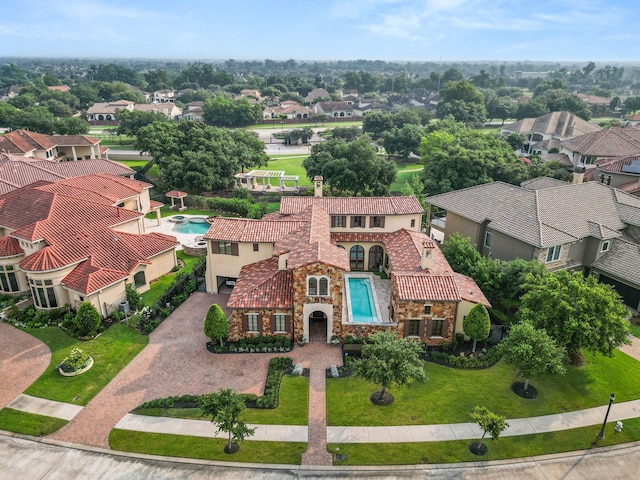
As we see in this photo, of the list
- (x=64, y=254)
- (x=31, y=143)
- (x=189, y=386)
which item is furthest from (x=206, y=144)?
(x=189, y=386)

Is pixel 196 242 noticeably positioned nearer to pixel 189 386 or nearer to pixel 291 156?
pixel 189 386

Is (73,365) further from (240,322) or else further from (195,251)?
(195,251)

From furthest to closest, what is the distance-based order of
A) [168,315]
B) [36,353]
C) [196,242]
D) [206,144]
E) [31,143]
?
[31,143] → [206,144] → [196,242] → [168,315] → [36,353]

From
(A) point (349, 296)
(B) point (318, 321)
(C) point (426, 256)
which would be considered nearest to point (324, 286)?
(B) point (318, 321)

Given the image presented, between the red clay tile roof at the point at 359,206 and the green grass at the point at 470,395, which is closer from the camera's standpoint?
the green grass at the point at 470,395

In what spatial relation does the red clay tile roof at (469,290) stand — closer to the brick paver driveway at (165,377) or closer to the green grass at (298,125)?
the brick paver driveway at (165,377)

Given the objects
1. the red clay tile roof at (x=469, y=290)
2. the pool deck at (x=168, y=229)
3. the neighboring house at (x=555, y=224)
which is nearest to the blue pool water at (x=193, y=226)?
the pool deck at (x=168, y=229)

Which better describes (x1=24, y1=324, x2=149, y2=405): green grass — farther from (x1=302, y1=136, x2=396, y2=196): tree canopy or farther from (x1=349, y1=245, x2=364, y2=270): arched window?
(x1=302, y1=136, x2=396, y2=196): tree canopy
